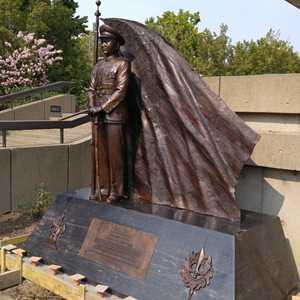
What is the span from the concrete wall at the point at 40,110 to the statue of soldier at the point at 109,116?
848cm

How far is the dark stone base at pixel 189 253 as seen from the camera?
3424 millimetres

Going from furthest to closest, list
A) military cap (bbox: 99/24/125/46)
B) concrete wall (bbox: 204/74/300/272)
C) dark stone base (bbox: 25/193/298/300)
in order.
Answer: military cap (bbox: 99/24/125/46), concrete wall (bbox: 204/74/300/272), dark stone base (bbox: 25/193/298/300)

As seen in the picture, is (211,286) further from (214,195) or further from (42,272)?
(42,272)

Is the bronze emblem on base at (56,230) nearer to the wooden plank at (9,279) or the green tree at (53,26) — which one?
the wooden plank at (9,279)

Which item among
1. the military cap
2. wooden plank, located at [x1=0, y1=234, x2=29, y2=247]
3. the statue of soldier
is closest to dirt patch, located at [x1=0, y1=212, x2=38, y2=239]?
wooden plank, located at [x1=0, y1=234, x2=29, y2=247]

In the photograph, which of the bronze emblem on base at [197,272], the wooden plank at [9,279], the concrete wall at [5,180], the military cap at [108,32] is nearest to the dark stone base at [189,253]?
the bronze emblem on base at [197,272]

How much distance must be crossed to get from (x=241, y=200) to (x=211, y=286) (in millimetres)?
1787

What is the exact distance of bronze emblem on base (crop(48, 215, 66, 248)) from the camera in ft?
15.3

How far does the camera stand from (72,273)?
4.27m

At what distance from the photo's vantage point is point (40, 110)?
13875 mm

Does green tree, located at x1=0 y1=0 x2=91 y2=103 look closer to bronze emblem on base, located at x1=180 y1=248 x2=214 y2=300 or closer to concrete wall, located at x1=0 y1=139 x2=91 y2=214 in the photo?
concrete wall, located at x1=0 y1=139 x2=91 y2=214

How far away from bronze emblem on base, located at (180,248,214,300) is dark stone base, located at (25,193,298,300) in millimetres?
40

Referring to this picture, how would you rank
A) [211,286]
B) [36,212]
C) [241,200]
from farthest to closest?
[36,212]
[241,200]
[211,286]

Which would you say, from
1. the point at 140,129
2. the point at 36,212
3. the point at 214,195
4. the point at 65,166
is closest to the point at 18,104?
the point at 65,166
